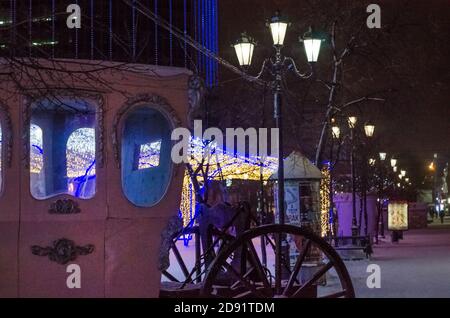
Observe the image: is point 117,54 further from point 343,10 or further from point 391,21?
point 391,21

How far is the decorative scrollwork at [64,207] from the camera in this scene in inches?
227

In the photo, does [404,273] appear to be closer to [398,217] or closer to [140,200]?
[140,200]

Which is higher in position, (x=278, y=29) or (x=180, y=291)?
(x=278, y=29)

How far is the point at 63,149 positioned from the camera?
616cm

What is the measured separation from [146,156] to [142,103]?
662 mm

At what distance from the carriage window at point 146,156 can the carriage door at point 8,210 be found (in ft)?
3.30

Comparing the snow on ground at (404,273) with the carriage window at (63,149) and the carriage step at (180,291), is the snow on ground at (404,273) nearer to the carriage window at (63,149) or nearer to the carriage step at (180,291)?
the carriage step at (180,291)

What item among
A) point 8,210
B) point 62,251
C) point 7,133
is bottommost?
point 62,251

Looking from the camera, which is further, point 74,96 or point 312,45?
point 312,45

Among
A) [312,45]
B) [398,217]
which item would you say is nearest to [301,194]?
[312,45]

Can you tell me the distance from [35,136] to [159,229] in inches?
53.0

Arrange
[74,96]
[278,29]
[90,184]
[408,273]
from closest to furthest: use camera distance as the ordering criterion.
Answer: [74,96], [90,184], [278,29], [408,273]
